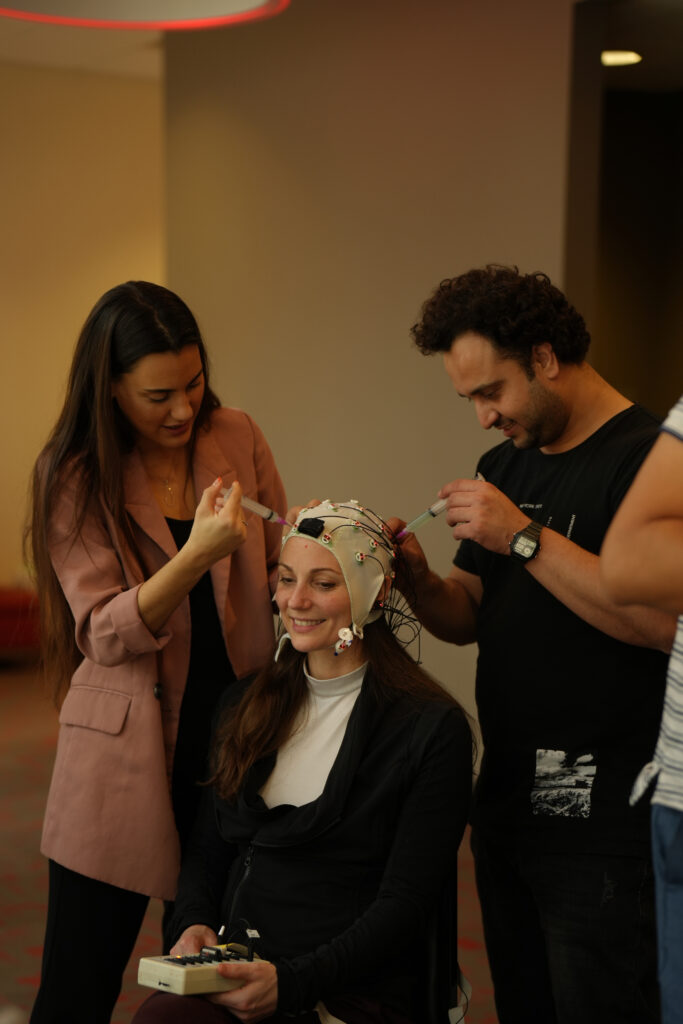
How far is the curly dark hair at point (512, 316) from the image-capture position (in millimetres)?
1871

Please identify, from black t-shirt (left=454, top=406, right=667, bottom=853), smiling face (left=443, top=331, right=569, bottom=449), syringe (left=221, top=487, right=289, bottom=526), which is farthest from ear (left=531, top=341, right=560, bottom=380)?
syringe (left=221, top=487, right=289, bottom=526)

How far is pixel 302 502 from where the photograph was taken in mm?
4930

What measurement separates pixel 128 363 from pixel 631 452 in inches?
33.4

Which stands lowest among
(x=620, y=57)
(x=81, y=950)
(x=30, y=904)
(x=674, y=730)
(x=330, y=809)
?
(x=30, y=904)

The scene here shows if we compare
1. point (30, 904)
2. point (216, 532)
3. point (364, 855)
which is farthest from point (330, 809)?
point (30, 904)

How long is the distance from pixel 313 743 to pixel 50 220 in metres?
6.27

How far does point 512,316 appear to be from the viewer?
1.87m

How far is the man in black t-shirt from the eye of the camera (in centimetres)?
179

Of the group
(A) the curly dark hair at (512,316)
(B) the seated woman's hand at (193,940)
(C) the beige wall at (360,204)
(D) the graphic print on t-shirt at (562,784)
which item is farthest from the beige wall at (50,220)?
(D) the graphic print on t-shirt at (562,784)

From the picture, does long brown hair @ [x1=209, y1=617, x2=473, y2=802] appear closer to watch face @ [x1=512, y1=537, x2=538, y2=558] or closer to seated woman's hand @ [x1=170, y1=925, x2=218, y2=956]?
seated woman's hand @ [x1=170, y1=925, x2=218, y2=956]

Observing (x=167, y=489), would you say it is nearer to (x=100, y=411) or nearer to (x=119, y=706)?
(x=100, y=411)

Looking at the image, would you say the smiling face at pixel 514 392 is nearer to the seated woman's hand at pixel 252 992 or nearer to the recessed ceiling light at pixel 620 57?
the seated woman's hand at pixel 252 992

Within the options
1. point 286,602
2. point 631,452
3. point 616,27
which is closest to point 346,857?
point 286,602

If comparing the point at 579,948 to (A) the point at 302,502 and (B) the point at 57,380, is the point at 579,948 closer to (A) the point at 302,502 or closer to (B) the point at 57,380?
(A) the point at 302,502
